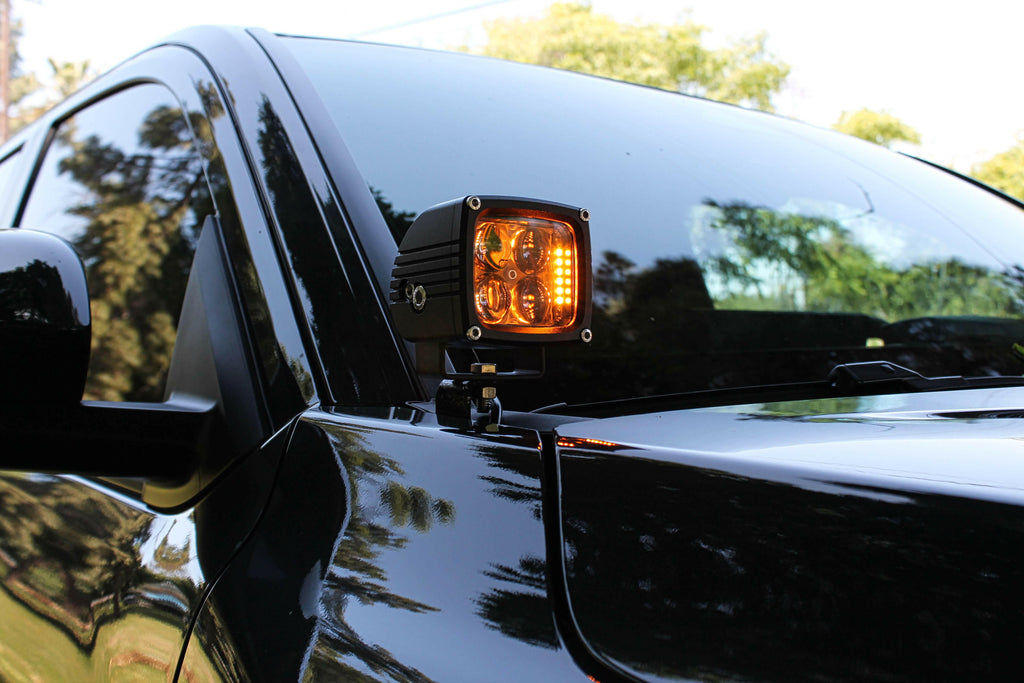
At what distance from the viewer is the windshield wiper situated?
3.76 ft

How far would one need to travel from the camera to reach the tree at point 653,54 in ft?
90.1

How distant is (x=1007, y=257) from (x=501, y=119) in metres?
0.97

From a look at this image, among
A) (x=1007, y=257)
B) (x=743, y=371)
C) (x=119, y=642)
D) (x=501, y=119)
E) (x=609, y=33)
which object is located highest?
(x=609, y=33)

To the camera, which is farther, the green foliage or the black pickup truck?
the green foliage

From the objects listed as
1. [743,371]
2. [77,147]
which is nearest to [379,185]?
[743,371]

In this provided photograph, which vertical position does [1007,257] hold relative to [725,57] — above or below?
below

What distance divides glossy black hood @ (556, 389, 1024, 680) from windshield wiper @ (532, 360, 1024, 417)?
0.25m

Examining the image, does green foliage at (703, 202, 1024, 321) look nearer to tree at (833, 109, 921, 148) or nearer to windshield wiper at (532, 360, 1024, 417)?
windshield wiper at (532, 360, 1024, 417)

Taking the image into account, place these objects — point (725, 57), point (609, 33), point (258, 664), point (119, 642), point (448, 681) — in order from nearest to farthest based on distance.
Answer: point (448, 681), point (258, 664), point (119, 642), point (609, 33), point (725, 57)

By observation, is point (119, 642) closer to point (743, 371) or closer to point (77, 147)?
point (743, 371)

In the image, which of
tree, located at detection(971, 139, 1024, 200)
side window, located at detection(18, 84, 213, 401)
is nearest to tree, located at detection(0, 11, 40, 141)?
tree, located at detection(971, 139, 1024, 200)

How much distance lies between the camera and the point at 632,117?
72.1 inches

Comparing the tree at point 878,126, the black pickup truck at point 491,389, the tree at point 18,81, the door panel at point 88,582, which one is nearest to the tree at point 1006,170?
the tree at point 878,126

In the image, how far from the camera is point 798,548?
66 cm
